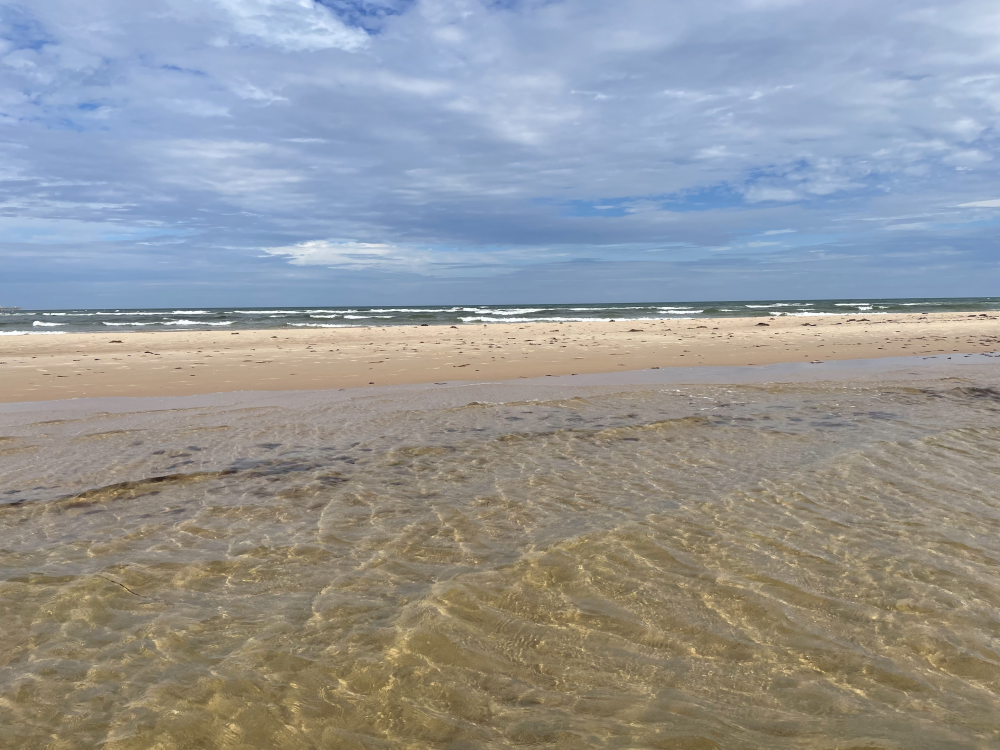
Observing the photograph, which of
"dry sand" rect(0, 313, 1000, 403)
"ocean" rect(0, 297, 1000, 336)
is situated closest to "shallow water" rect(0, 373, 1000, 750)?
"dry sand" rect(0, 313, 1000, 403)

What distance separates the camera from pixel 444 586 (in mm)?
4125

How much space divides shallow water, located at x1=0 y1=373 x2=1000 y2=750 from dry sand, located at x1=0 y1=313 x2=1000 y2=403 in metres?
7.00

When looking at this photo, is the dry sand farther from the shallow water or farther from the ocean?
the ocean

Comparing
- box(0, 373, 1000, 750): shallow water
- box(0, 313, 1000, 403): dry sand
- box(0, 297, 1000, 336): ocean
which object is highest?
box(0, 297, 1000, 336): ocean

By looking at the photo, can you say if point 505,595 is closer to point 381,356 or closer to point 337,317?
point 381,356

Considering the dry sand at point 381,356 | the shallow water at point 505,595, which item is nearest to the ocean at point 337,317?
the dry sand at point 381,356

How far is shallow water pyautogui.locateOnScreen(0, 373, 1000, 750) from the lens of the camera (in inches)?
112

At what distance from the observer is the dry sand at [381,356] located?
14555 mm

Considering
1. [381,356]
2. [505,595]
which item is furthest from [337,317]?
[505,595]

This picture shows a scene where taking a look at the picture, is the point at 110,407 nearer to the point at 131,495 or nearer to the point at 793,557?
the point at 131,495

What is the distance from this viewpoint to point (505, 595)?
4023 millimetres

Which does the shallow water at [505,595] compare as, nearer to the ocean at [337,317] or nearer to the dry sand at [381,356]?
the dry sand at [381,356]

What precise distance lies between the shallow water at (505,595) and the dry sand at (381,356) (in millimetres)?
7004

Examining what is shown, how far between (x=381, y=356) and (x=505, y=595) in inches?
657
